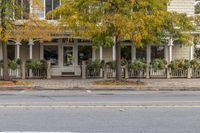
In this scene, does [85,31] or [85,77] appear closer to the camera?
[85,31]

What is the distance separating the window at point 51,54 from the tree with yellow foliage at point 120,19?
26.6 feet

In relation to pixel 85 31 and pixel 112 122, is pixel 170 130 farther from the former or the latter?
pixel 85 31

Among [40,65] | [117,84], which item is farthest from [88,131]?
[40,65]

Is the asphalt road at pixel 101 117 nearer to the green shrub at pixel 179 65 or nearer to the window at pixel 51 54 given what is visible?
the green shrub at pixel 179 65

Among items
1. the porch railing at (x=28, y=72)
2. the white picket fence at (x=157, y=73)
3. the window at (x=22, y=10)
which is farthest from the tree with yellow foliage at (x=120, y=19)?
the porch railing at (x=28, y=72)

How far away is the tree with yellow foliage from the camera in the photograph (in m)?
22.4

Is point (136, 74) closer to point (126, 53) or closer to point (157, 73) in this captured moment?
point (157, 73)

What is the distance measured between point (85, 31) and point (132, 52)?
9.36 m

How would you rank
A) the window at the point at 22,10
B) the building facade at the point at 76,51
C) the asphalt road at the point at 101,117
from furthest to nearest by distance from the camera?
the building facade at the point at 76,51 → the window at the point at 22,10 → the asphalt road at the point at 101,117

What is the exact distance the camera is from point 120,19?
880 inches

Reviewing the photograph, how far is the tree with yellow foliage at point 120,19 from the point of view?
22422 mm

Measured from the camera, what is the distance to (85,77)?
95.0ft

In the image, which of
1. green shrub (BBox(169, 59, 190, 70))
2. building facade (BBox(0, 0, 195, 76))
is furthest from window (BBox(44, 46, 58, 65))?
green shrub (BBox(169, 59, 190, 70))

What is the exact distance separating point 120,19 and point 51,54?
35.5ft
